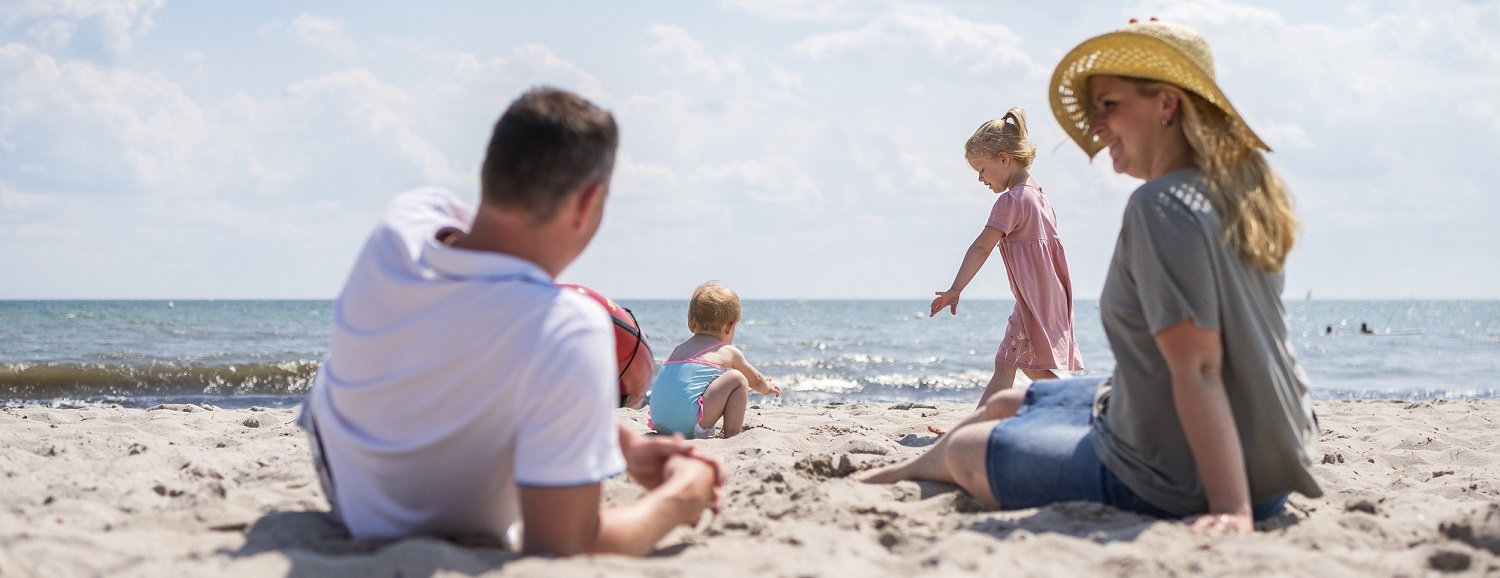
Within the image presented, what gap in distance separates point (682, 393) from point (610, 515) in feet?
11.8

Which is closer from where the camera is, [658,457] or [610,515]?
[610,515]

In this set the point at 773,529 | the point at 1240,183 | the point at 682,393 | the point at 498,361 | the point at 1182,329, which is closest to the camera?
the point at 498,361

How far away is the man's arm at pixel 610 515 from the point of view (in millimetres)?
2191

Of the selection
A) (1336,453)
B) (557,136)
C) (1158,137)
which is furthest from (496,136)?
(1336,453)

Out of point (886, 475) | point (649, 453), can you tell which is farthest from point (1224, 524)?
point (649, 453)

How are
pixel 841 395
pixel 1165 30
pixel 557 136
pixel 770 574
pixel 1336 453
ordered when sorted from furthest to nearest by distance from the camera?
pixel 841 395 < pixel 1336 453 < pixel 1165 30 < pixel 770 574 < pixel 557 136

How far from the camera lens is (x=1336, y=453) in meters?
5.07

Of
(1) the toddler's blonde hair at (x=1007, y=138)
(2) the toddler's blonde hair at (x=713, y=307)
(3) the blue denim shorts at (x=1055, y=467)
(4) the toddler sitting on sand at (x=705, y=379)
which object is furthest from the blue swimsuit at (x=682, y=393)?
(3) the blue denim shorts at (x=1055, y=467)

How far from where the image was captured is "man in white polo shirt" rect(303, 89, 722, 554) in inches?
83.8

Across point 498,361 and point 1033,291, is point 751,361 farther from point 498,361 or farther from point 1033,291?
point 498,361

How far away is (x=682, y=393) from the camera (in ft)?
19.7

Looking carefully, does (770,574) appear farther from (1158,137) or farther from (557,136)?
(1158,137)

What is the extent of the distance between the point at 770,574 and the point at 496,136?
45.4 inches

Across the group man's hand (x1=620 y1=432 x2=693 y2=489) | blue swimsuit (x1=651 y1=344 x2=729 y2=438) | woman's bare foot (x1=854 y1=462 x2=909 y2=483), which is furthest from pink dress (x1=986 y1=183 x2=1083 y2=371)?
man's hand (x1=620 y1=432 x2=693 y2=489)
